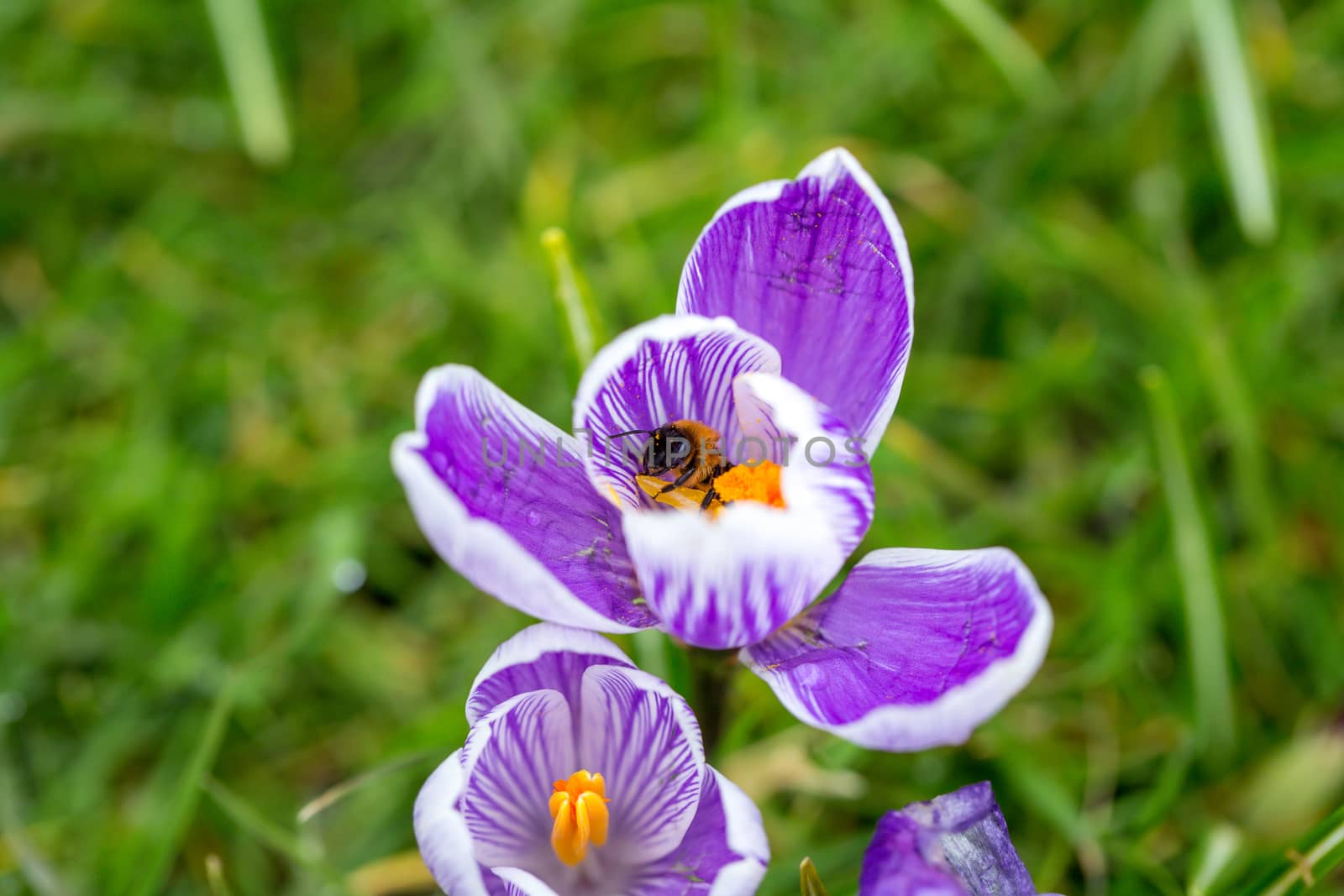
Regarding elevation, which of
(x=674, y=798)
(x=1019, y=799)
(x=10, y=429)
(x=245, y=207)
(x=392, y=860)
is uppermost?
(x=245, y=207)

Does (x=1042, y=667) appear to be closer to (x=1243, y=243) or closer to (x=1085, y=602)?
(x=1085, y=602)

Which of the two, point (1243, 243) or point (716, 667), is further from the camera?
point (1243, 243)

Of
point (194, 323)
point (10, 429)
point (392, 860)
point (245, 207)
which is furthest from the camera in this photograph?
point (245, 207)

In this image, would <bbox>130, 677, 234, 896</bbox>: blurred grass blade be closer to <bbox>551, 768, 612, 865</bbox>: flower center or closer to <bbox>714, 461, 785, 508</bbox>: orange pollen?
<bbox>551, 768, 612, 865</bbox>: flower center

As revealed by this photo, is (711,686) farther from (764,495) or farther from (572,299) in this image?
(572,299)

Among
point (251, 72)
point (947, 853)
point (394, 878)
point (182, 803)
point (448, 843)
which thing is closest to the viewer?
point (448, 843)

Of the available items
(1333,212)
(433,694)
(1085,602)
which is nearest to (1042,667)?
(1085,602)

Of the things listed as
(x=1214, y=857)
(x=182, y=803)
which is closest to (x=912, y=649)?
(x=1214, y=857)
